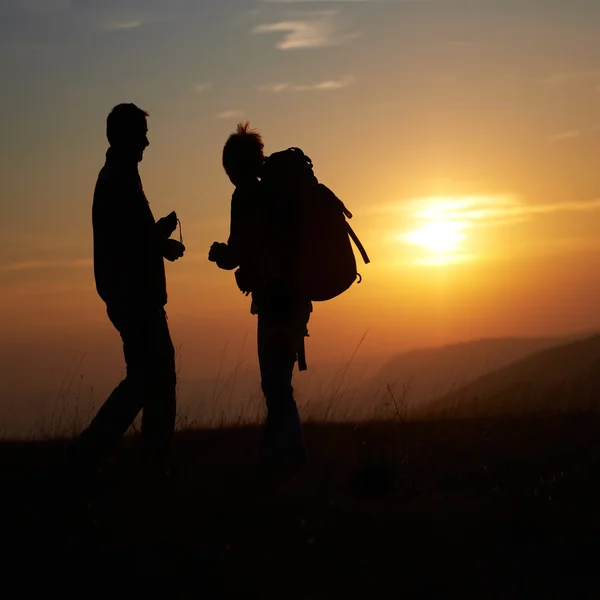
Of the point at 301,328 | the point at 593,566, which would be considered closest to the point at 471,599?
the point at 593,566

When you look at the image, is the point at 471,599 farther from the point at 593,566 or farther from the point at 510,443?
the point at 510,443

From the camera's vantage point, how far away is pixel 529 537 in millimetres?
5598

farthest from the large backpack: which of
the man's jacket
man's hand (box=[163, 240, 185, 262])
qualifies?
the man's jacket

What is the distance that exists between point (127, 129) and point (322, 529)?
3249 mm

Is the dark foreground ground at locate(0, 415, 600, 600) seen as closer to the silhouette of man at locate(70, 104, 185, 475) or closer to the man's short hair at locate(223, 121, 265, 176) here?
the silhouette of man at locate(70, 104, 185, 475)

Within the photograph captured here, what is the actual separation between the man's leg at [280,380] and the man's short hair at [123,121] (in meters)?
1.68

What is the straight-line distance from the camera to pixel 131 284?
6840 mm

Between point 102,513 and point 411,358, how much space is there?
180m

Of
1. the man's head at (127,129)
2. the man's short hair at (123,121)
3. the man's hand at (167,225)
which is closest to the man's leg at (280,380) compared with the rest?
the man's hand at (167,225)

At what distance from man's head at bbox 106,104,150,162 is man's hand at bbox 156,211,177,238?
50 centimetres

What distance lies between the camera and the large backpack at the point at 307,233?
6773 mm

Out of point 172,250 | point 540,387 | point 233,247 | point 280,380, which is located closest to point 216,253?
point 233,247

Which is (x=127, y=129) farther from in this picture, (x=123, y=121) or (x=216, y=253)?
(x=216, y=253)

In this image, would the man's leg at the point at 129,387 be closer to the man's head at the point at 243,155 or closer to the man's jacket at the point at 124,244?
the man's jacket at the point at 124,244
